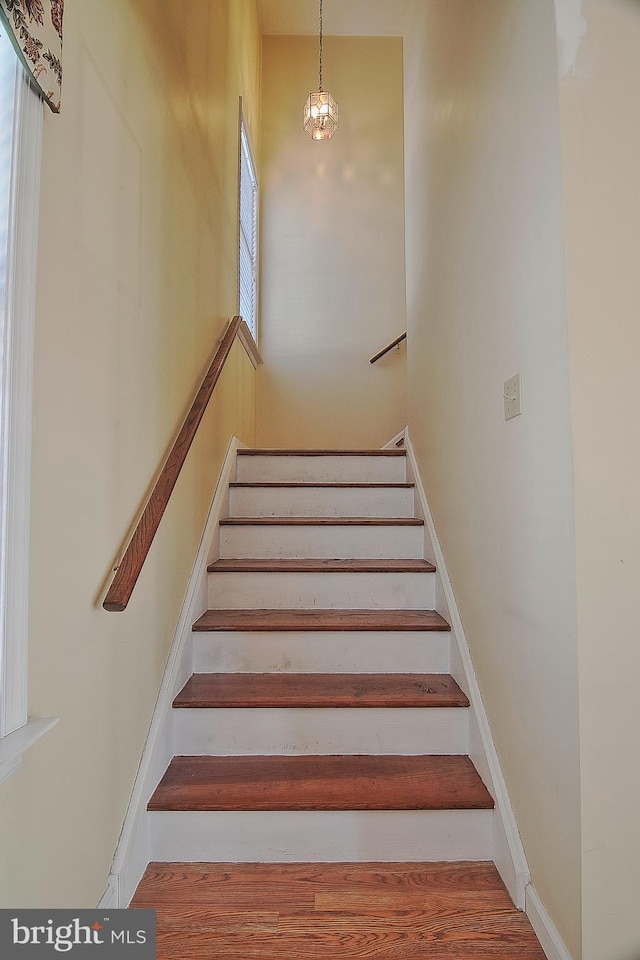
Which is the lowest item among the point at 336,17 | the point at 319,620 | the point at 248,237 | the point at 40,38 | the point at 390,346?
the point at 319,620

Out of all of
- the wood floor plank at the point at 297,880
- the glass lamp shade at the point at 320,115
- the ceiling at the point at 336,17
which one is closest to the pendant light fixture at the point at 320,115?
the glass lamp shade at the point at 320,115

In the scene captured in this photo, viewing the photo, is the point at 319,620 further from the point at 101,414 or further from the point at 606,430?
the point at 606,430

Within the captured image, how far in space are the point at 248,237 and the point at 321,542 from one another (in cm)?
255

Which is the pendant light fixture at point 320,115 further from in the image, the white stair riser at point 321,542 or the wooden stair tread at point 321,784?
the wooden stair tread at point 321,784

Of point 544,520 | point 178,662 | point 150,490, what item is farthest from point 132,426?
point 544,520

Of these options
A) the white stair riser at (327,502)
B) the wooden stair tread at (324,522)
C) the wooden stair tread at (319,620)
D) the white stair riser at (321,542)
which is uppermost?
the white stair riser at (327,502)

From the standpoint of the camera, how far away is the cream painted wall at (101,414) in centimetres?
107

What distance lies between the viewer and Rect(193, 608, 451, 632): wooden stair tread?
205cm

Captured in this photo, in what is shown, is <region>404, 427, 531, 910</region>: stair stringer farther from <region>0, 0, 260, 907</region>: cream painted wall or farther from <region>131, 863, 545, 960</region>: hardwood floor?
<region>0, 0, 260, 907</region>: cream painted wall

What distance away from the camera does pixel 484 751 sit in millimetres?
1644

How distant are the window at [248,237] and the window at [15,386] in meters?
2.55

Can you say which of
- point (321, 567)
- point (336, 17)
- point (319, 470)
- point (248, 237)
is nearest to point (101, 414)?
point (321, 567)

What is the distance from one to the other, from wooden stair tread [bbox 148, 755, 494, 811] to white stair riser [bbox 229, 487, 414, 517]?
1.33 metres

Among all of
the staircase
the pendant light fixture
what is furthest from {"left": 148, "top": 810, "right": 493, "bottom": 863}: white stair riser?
the pendant light fixture
